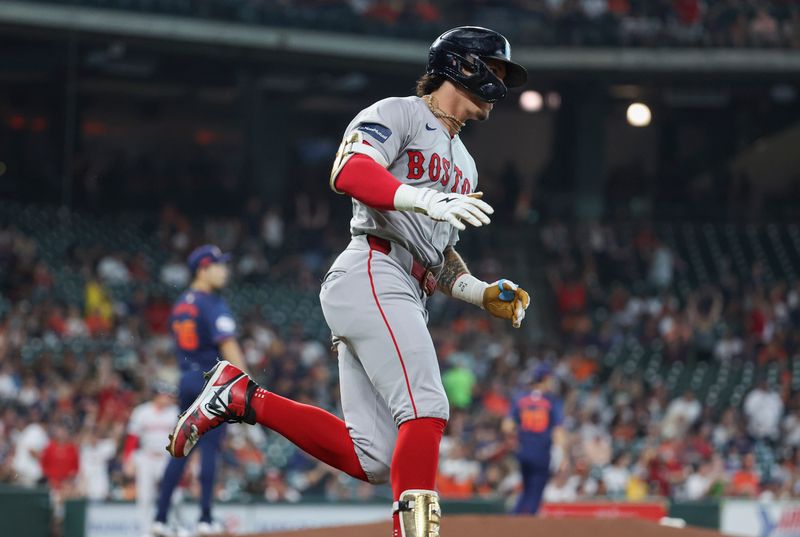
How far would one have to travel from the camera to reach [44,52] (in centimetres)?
2209

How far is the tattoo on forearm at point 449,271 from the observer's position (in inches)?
205

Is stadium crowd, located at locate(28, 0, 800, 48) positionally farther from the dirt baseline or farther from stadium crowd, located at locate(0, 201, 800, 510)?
the dirt baseline

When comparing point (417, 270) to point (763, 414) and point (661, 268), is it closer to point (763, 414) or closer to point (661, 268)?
point (763, 414)

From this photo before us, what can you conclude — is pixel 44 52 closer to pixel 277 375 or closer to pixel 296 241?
pixel 296 241

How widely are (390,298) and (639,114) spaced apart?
22286 millimetres

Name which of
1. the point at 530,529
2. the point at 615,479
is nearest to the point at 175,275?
the point at 615,479

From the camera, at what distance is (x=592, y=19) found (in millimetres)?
22891

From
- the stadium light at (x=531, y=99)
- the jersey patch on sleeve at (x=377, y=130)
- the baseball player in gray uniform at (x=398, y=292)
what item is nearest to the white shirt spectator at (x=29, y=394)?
the baseball player in gray uniform at (x=398, y=292)

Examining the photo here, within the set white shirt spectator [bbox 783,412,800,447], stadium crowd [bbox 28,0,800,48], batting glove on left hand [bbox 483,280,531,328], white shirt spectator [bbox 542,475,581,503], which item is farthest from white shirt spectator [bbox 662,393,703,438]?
batting glove on left hand [bbox 483,280,531,328]

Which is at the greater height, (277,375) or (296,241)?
(296,241)

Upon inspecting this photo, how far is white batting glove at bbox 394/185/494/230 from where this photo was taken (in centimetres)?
412

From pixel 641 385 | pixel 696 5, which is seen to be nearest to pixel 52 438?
pixel 641 385

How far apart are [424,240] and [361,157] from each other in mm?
476

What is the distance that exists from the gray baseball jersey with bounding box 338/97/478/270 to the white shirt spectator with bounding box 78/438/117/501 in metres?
8.53
